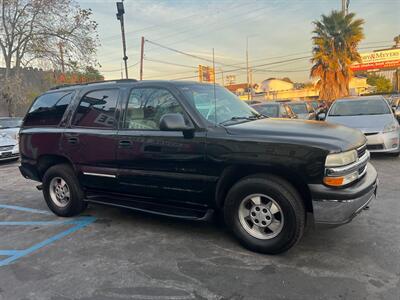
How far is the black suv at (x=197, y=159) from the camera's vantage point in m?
3.20

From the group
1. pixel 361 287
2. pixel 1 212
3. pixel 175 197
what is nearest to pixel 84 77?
A: pixel 1 212

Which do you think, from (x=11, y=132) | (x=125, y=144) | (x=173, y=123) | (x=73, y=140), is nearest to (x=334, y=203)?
(x=173, y=123)

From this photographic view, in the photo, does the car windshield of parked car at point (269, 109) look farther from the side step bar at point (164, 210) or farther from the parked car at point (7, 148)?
the parked car at point (7, 148)

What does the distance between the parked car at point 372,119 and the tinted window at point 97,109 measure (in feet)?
19.7

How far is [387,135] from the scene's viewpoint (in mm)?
7691

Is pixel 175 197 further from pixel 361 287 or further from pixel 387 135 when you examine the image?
pixel 387 135

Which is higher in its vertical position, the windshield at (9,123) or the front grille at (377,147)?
the windshield at (9,123)

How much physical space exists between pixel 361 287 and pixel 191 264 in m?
1.55

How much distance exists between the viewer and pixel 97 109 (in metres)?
4.50

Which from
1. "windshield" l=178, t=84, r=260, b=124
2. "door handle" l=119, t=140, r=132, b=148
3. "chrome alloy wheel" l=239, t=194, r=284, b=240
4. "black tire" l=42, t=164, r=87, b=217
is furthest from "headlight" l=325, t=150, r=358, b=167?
"black tire" l=42, t=164, r=87, b=217

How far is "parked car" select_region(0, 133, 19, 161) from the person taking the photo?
10.1 m

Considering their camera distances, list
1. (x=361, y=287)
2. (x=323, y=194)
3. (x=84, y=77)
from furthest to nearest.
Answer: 1. (x=84, y=77)
2. (x=323, y=194)
3. (x=361, y=287)

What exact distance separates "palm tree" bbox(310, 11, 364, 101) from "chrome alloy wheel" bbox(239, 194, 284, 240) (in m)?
25.0

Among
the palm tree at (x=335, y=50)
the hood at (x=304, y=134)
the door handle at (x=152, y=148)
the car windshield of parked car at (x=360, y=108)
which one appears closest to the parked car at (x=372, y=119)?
the car windshield of parked car at (x=360, y=108)
